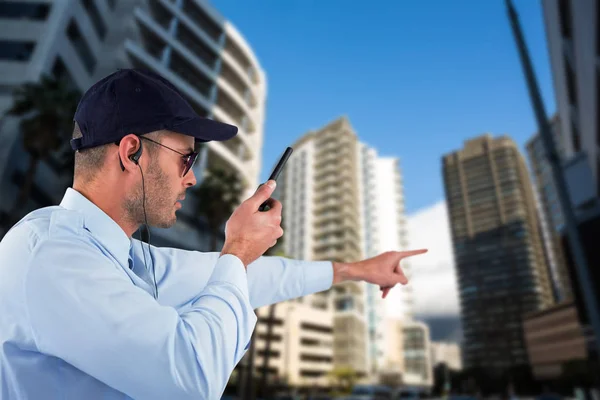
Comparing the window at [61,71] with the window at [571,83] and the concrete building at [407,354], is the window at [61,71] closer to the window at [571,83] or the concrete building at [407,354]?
the window at [571,83]

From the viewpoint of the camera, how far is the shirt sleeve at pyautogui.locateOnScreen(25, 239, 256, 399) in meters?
0.72

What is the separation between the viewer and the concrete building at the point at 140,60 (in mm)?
24250

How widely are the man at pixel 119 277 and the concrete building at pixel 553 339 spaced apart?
364 ft

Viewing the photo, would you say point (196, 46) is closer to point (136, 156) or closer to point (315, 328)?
point (136, 156)

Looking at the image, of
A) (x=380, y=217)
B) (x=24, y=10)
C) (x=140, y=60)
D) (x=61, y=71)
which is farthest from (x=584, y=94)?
(x=380, y=217)

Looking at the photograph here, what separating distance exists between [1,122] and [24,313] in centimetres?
2713

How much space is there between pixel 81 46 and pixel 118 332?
3457 cm

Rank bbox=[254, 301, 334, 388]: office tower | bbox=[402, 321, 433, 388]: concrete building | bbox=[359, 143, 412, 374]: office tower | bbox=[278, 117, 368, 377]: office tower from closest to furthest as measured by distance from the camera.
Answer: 1. bbox=[254, 301, 334, 388]: office tower
2. bbox=[278, 117, 368, 377]: office tower
3. bbox=[359, 143, 412, 374]: office tower
4. bbox=[402, 321, 433, 388]: concrete building

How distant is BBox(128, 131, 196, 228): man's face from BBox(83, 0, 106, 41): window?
35.2 m

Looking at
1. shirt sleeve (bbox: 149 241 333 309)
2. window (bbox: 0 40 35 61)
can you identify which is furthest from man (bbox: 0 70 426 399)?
window (bbox: 0 40 35 61)

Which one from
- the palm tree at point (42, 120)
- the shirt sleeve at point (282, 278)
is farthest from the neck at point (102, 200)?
the palm tree at point (42, 120)

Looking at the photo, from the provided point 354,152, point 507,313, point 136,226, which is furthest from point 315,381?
point 507,313

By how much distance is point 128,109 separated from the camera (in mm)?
1023

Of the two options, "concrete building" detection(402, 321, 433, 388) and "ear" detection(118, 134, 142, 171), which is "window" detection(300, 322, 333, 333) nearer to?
"concrete building" detection(402, 321, 433, 388)
